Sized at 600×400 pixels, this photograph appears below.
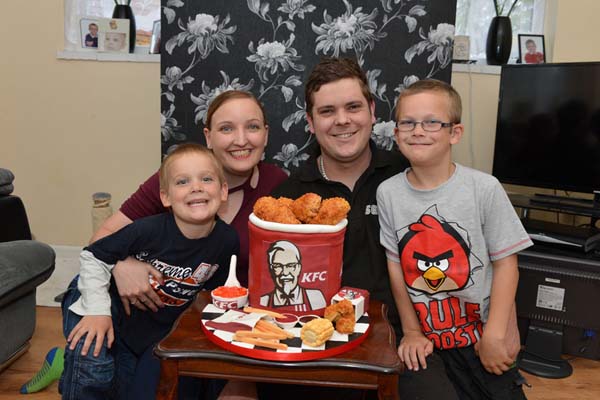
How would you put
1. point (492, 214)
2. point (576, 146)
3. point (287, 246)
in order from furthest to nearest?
point (576, 146)
point (492, 214)
point (287, 246)

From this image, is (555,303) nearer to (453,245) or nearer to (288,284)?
(453,245)

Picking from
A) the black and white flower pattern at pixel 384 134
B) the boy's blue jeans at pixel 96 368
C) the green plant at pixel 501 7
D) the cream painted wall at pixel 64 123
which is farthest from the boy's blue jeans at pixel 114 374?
the green plant at pixel 501 7

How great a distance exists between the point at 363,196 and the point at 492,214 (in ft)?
1.10

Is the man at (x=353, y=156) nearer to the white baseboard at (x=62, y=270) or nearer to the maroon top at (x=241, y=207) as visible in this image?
the maroon top at (x=241, y=207)

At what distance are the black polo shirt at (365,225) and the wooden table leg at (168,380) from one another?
57cm

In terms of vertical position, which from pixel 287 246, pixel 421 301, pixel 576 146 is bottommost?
pixel 421 301

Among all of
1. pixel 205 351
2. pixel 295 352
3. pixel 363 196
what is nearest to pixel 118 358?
pixel 205 351

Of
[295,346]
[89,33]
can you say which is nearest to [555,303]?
[295,346]

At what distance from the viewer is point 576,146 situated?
2164 millimetres

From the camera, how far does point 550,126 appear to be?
7.23ft

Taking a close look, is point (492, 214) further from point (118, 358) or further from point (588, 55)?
point (588, 55)

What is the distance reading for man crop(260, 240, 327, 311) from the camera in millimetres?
998

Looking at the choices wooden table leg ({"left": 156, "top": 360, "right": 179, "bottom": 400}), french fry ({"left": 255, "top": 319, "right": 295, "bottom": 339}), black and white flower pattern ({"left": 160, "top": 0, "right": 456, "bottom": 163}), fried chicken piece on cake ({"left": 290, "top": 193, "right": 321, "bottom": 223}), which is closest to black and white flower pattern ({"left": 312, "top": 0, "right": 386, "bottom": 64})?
black and white flower pattern ({"left": 160, "top": 0, "right": 456, "bottom": 163})

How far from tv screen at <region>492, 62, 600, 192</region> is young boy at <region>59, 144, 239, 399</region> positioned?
147 centimetres
